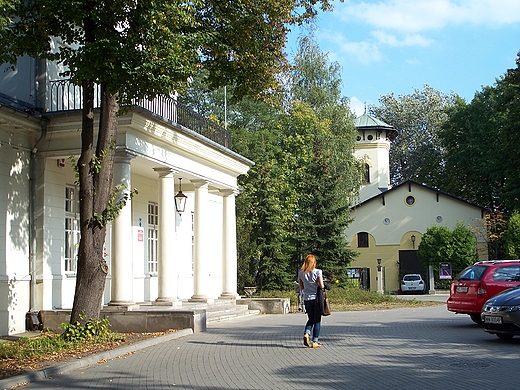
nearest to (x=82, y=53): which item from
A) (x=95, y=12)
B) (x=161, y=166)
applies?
(x=95, y=12)

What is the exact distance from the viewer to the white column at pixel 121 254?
17.4 metres

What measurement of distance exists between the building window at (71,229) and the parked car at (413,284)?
35.8 metres

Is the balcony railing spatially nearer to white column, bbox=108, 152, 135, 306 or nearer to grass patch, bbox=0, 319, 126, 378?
white column, bbox=108, 152, 135, 306

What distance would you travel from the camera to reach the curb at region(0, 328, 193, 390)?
982cm

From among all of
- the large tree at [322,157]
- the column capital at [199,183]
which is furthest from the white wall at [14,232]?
the large tree at [322,157]

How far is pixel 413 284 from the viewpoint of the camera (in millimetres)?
51531

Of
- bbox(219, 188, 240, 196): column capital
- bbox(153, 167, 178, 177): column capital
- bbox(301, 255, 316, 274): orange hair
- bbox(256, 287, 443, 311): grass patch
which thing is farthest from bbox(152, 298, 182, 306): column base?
bbox(256, 287, 443, 311): grass patch

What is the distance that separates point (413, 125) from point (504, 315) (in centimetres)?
6247

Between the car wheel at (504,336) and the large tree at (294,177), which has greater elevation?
the large tree at (294,177)

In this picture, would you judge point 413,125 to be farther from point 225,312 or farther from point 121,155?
point 121,155

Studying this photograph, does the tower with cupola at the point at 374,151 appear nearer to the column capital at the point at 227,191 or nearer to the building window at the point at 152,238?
the column capital at the point at 227,191

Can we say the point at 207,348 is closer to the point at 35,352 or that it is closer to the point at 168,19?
the point at 35,352

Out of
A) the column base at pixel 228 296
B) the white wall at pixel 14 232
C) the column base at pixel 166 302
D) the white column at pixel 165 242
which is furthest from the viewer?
the column base at pixel 228 296

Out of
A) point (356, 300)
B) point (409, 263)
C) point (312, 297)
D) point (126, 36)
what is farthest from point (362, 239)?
point (126, 36)
